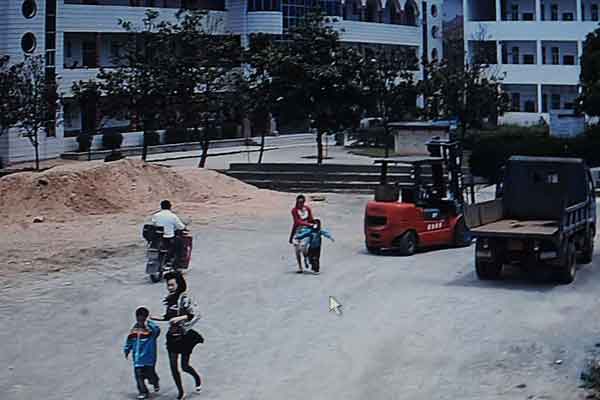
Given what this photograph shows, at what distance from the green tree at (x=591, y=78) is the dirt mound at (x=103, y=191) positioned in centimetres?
1379

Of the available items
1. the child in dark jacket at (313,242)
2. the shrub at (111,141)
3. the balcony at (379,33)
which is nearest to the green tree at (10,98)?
the shrub at (111,141)

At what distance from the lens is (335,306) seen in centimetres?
1783

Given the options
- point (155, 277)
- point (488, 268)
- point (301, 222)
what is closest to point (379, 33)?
point (301, 222)

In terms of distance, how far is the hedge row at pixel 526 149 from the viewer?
3944 centimetres

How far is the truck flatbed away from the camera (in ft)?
61.6

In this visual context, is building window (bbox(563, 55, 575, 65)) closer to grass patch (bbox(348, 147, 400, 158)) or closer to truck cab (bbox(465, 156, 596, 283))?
grass patch (bbox(348, 147, 400, 158))

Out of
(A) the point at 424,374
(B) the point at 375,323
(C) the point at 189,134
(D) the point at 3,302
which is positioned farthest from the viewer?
(C) the point at 189,134

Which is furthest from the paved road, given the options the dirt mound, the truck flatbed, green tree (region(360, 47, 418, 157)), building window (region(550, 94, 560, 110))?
building window (region(550, 94, 560, 110))

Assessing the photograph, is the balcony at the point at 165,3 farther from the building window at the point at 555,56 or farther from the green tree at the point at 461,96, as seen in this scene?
the building window at the point at 555,56

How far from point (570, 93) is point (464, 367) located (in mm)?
56239

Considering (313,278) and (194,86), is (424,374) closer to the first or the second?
(313,278)

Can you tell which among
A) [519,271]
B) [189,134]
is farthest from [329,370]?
[189,134]

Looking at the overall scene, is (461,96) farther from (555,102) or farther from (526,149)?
(555,102)

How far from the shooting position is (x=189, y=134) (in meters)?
57.6
